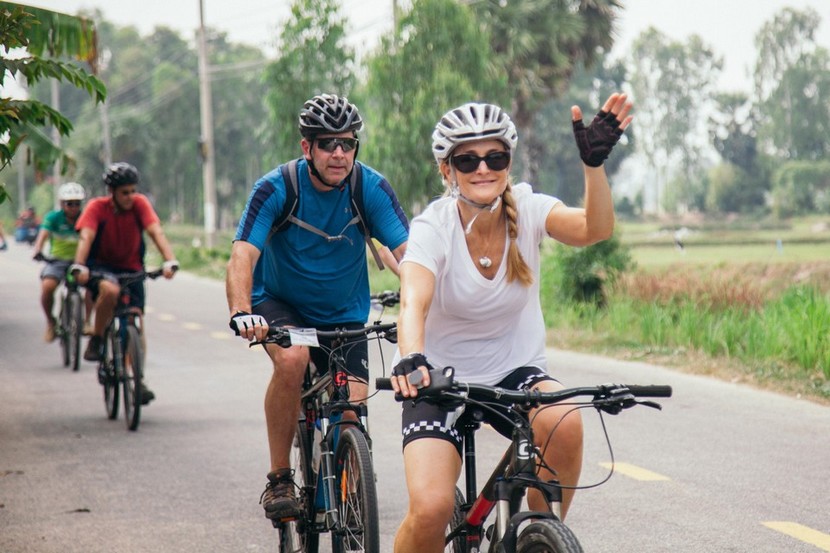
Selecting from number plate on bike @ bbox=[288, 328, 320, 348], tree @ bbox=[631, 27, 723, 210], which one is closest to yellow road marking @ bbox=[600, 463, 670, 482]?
number plate on bike @ bbox=[288, 328, 320, 348]

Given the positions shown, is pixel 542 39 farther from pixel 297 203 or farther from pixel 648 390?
pixel 648 390

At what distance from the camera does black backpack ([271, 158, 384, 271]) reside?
5.66 metres

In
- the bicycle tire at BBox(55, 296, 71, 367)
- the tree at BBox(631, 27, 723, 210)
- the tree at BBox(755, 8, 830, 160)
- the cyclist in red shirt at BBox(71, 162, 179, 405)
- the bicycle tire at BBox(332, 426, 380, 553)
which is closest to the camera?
the bicycle tire at BBox(332, 426, 380, 553)

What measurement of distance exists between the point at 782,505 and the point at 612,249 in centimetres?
1092

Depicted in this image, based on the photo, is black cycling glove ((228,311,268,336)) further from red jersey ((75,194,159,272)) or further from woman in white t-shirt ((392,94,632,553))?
red jersey ((75,194,159,272))

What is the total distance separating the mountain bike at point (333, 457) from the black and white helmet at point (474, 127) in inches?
51.2

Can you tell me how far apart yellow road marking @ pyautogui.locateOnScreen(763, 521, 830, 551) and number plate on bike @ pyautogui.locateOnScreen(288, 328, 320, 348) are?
250 cm

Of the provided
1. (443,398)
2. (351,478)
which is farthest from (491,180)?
(351,478)

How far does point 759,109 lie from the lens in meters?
76.0

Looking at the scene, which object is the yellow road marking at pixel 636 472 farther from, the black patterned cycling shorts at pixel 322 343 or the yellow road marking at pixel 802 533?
the black patterned cycling shorts at pixel 322 343

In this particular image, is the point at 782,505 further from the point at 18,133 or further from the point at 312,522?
the point at 18,133

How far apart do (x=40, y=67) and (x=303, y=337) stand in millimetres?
2809

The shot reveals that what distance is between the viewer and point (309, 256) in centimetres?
583

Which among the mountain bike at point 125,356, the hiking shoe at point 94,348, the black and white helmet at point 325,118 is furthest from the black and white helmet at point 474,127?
the hiking shoe at point 94,348
